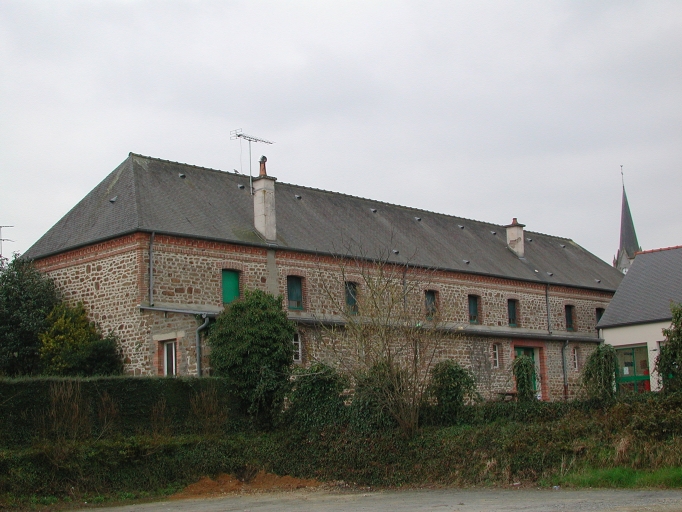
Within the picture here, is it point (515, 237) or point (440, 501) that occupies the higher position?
point (515, 237)

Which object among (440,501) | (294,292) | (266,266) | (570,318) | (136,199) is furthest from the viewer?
(570,318)

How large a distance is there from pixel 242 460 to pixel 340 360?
10.6 ft

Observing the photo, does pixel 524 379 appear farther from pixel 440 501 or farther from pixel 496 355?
pixel 496 355

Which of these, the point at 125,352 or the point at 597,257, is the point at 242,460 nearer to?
the point at 125,352

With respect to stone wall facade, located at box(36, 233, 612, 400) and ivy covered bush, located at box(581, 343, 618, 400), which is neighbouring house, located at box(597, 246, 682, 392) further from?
ivy covered bush, located at box(581, 343, 618, 400)

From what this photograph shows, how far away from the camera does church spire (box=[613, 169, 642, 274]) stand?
71250 mm

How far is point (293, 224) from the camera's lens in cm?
3167

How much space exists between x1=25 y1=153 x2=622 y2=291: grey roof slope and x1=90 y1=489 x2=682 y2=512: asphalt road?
36.1ft

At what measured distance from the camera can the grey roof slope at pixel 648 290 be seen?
30.5m

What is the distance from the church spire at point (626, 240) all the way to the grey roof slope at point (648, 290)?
3910 centimetres

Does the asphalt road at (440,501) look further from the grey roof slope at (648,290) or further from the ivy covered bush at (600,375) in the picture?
the grey roof slope at (648,290)

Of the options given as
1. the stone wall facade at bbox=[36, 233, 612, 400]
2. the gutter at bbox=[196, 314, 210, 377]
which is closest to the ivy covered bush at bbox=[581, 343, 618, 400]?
the stone wall facade at bbox=[36, 233, 612, 400]

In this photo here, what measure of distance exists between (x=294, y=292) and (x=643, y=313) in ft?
39.8

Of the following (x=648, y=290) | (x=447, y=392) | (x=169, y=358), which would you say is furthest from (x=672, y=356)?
(x=648, y=290)
